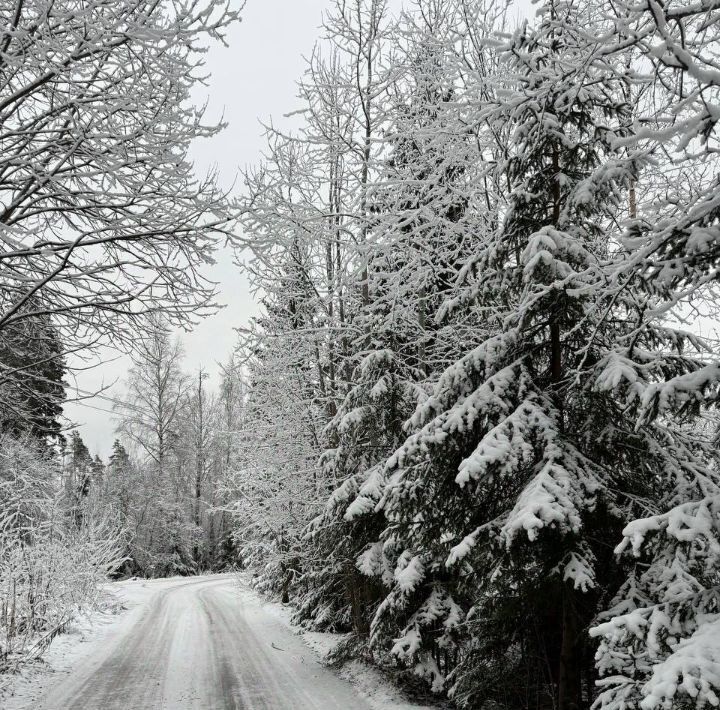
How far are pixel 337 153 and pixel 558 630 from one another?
26.8ft

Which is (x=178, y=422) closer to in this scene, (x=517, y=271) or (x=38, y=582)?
(x=38, y=582)

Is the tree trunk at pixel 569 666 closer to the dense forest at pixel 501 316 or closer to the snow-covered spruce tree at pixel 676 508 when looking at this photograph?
the dense forest at pixel 501 316

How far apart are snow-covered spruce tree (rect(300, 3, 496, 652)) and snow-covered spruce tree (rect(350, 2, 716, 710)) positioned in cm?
198

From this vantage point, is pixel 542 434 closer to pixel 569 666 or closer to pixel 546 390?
pixel 546 390

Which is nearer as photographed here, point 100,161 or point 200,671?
point 100,161

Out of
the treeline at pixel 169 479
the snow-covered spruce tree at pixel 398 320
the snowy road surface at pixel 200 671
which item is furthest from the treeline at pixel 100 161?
the treeline at pixel 169 479

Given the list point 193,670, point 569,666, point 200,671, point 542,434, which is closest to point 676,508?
point 542,434

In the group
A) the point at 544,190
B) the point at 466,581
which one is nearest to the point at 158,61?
the point at 544,190

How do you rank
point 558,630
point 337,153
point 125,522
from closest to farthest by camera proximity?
point 558,630
point 337,153
point 125,522

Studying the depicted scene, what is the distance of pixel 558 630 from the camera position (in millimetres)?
5176

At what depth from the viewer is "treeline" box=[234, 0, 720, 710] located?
327 cm

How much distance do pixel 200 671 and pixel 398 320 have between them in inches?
272

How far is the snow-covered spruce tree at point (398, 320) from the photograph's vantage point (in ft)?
25.8

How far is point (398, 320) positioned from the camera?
30.0 ft
